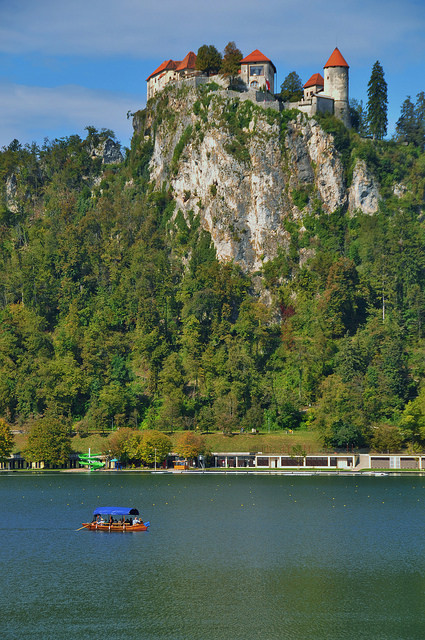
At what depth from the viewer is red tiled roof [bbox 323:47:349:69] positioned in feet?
639

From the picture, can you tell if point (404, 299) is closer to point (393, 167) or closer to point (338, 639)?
point (393, 167)

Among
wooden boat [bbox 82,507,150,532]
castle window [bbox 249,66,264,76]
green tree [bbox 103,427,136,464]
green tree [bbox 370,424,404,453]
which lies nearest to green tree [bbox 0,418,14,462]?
green tree [bbox 103,427,136,464]

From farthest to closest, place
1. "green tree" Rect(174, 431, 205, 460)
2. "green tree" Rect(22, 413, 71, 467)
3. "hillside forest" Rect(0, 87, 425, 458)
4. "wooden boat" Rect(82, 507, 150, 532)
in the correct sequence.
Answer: "hillside forest" Rect(0, 87, 425, 458), "green tree" Rect(22, 413, 71, 467), "green tree" Rect(174, 431, 205, 460), "wooden boat" Rect(82, 507, 150, 532)

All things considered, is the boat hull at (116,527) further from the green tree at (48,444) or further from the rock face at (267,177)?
the rock face at (267,177)

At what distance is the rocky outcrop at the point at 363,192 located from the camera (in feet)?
644

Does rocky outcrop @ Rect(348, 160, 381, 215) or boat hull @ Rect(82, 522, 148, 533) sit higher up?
rocky outcrop @ Rect(348, 160, 381, 215)

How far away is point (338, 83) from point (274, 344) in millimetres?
59399

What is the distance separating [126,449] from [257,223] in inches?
2486

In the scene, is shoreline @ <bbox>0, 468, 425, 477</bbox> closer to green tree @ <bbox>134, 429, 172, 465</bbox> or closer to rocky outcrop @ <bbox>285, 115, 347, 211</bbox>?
green tree @ <bbox>134, 429, 172, 465</bbox>

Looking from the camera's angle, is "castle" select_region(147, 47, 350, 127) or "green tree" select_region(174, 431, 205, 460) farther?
"castle" select_region(147, 47, 350, 127)

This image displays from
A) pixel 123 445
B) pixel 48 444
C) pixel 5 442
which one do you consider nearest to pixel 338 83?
pixel 123 445

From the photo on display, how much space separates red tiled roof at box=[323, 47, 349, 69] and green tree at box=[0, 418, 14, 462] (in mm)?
102918

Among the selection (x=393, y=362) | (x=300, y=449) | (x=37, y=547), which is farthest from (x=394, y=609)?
(x=393, y=362)

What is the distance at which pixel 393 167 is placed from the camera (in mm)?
199500
